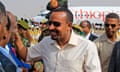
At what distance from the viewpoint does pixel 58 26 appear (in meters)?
4.61

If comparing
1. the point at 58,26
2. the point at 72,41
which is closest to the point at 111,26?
the point at 72,41

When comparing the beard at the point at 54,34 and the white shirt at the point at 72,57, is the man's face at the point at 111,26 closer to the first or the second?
the white shirt at the point at 72,57

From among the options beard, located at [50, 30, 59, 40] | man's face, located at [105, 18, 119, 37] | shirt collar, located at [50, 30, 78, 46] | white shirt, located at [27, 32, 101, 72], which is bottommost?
man's face, located at [105, 18, 119, 37]

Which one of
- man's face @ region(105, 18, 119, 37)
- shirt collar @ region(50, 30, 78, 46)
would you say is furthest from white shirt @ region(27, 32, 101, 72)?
man's face @ region(105, 18, 119, 37)

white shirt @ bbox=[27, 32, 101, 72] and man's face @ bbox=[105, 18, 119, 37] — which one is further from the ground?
white shirt @ bbox=[27, 32, 101, 72]

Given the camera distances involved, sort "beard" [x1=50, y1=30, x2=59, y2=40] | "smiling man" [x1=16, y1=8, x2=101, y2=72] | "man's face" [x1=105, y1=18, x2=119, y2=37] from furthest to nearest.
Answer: "man's face" [x1=105, y1=18, x2=119, y2=37] → "smiling man" [x1=16, y1=8, x2=101, y2=72] → "beard" [x1=50, y1=30, x2=59, y2=40]

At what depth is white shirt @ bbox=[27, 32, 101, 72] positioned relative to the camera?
183 inches

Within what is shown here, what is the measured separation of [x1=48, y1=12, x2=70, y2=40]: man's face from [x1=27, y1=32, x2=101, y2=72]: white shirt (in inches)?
6.1

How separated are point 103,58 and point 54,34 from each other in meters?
1.55


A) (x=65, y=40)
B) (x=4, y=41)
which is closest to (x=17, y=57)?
(x=65, y=40)

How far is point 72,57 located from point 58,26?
0.38 meters

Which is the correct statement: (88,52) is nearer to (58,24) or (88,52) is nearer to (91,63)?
(91,63)

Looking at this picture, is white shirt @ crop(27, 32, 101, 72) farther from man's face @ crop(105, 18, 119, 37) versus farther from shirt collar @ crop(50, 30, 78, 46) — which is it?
man's face @ crop(105, 18, 119, 37)

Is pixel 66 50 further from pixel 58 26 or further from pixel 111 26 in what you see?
pixel 111 26
